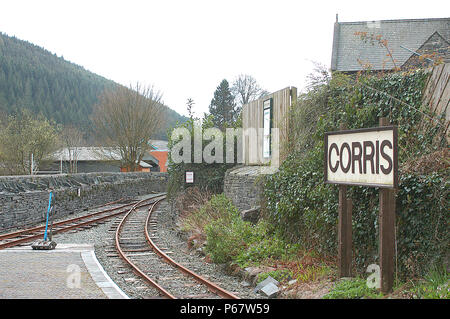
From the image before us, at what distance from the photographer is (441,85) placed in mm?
6449

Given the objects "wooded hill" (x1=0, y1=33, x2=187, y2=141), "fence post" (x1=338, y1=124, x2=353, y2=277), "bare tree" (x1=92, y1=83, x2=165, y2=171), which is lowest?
"fence post" (x1=338, y1=124, x2=353, y2=277)

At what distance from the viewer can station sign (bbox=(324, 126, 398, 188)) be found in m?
5.42

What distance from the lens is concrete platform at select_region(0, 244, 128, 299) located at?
22.1ft

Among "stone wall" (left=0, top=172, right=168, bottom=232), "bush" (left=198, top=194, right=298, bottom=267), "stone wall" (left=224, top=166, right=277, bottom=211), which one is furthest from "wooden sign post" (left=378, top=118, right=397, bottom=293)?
"stone wall" (left=0, top=172, right=168, bottom=232)

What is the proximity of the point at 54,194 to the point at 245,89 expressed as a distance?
118 ft

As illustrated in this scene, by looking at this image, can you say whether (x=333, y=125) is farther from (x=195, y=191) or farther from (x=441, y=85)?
(x=195, y=191)

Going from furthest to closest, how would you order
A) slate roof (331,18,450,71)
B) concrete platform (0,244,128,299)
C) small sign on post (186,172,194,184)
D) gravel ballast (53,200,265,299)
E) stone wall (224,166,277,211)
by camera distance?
slate roof (331,18,450,71) < small sign on post (186,172,194,184) < stone wall (224,166,277,211) < gravel ballast (53,200,265,299) < concrete platform (0,244,128,299)

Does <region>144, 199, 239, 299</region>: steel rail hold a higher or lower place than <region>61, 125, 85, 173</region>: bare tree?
lower

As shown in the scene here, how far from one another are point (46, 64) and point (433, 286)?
11677 centimetres

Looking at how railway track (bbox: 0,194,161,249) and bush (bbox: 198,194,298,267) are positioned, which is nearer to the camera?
bush (bbox: 198,194,298,267)

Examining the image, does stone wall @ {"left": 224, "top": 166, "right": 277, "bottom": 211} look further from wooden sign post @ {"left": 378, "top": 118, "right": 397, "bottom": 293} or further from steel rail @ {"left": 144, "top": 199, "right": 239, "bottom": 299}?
wooden sign post @ {"left": 378, "top": 118, "right": 397, "bottom": 293}

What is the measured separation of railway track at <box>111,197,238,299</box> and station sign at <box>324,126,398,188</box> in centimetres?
262

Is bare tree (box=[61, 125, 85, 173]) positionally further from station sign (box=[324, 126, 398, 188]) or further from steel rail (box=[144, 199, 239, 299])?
station sign (box=[324, 126, 398, 188])

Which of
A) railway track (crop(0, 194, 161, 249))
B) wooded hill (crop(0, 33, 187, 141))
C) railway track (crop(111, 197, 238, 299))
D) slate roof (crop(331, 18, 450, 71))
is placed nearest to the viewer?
railway track (crop(111, 197, 238, 299))
